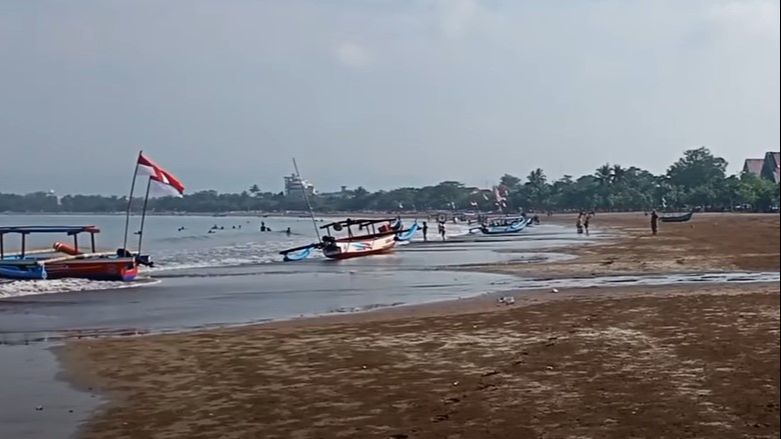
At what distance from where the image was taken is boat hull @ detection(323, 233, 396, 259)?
41.3 meters

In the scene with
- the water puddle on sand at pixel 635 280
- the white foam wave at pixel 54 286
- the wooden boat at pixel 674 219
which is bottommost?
the white foam wave at pixel 54 286

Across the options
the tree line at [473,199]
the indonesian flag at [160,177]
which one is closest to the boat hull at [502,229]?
the tree line at [473,199]

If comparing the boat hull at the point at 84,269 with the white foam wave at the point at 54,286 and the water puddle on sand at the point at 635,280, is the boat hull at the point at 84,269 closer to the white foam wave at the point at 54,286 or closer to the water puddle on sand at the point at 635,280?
the white foam wave at the point at 54,286

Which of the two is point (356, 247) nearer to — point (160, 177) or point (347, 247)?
point (347, 247)

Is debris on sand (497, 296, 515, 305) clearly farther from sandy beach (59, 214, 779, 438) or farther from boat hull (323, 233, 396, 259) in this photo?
boat hull (323, 233, 396, 259)

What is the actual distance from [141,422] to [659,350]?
611 centimetres

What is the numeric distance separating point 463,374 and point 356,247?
33.0 meters

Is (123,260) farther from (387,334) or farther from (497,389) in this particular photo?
(497,389)

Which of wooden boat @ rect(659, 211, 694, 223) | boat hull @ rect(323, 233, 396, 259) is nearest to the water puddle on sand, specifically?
boat hull @ rect(323, 233, 396, 259)

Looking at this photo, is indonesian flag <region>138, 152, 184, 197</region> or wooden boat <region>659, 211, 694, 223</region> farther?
wooden boat <region>659, 211, 694, 223</region>

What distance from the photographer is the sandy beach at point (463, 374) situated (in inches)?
289

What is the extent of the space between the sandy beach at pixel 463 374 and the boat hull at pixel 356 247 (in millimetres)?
24721

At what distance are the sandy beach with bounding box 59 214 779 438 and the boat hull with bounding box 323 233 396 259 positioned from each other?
2472cm

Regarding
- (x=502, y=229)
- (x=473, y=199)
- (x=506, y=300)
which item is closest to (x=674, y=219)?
(x=502, y=229)
